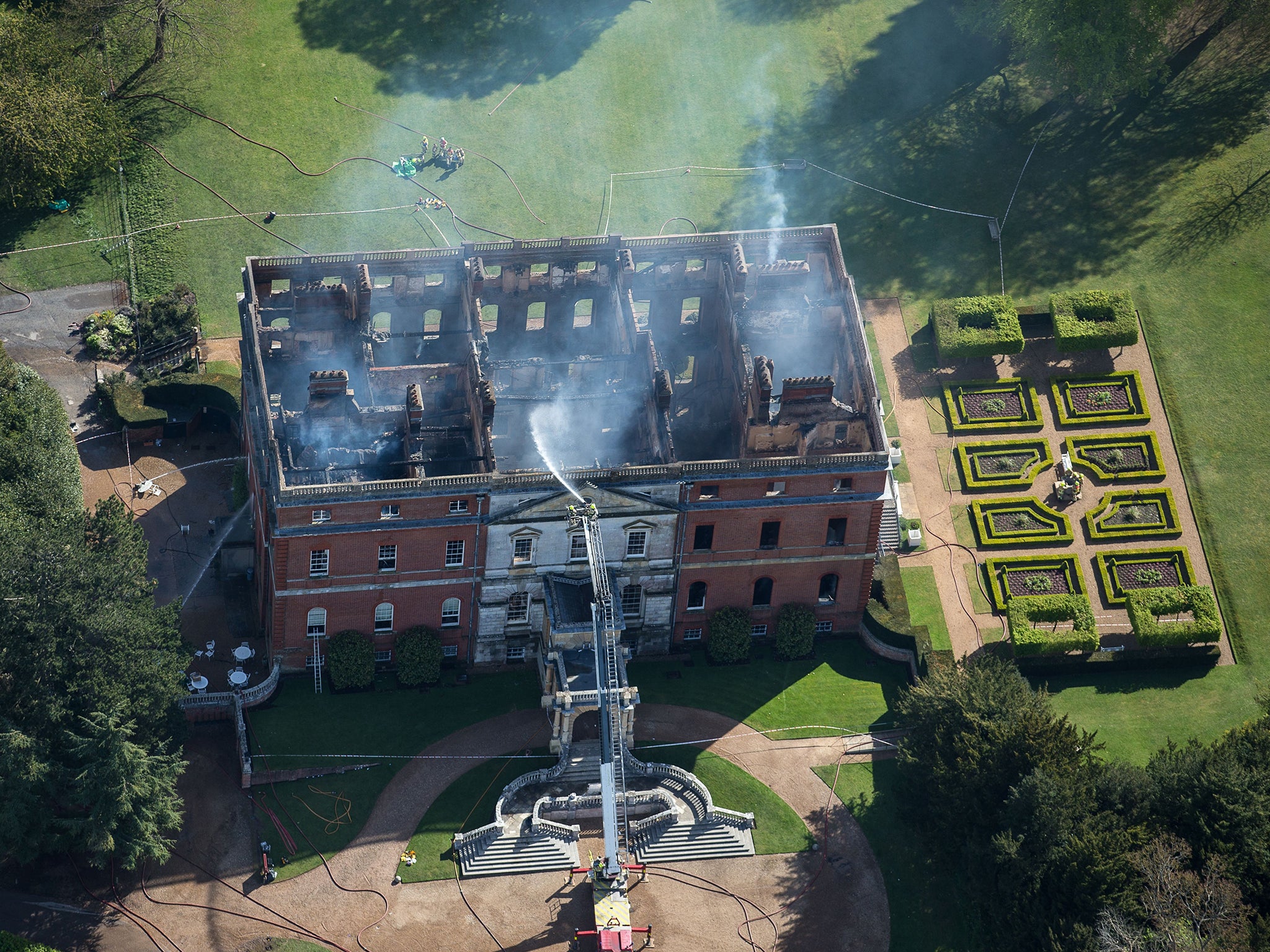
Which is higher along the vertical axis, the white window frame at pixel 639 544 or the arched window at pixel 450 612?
the white window frame at pixel 639 544

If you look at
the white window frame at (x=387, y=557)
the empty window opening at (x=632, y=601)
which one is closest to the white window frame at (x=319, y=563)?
the white window frame at (x=387, y=557)

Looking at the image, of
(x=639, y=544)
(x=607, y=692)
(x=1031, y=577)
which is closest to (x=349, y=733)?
→ (x=607, y=692)

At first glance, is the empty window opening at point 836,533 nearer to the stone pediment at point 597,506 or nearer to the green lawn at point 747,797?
the stone pediment at point 597,506

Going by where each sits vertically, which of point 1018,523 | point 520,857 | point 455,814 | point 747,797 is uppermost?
point 1018,523

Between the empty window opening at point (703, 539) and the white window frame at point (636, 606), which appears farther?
the white window frame at point (636, 606)

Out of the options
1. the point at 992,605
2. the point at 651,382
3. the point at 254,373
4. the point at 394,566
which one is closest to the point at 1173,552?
the point at 992,605

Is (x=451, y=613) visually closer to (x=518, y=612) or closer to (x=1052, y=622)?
(x=518, y=612)
